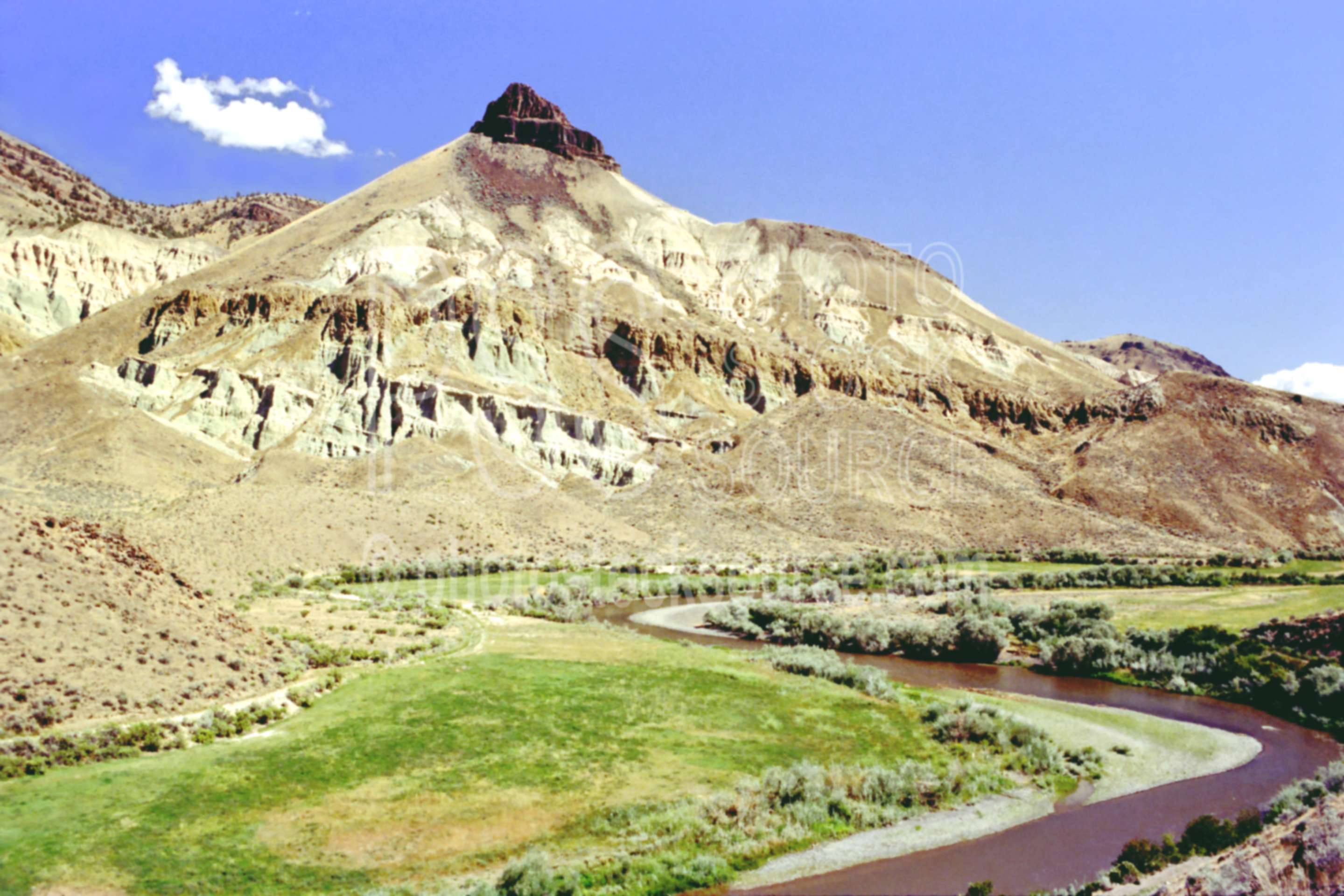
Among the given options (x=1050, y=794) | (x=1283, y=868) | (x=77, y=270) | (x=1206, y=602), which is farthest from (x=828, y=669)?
(x=77, y=270)

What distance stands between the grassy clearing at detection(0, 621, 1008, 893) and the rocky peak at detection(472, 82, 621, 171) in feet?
535

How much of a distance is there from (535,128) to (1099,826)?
17803 centimetres

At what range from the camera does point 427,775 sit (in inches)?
712

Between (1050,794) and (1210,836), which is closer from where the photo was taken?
(1210,836)

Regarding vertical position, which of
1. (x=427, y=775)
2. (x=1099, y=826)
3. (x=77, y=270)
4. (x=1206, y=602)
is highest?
(x=77, y=270)

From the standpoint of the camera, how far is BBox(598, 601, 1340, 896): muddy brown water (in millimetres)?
14656

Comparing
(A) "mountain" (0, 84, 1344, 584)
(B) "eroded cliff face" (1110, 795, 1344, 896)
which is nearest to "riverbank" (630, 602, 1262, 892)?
(B) "eroded cliff face" (1110, 795, 1344, 896)

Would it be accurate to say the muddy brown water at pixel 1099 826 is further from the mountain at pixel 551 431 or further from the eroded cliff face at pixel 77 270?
the eroded cliff face at pixel 77 270

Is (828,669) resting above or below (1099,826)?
above

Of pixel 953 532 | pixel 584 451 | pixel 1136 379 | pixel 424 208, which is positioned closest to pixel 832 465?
pixel 953 532

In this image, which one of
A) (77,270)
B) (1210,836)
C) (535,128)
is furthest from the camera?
(535,128)

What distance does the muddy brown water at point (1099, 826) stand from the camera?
577 inches

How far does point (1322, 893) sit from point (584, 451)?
72.9 metres

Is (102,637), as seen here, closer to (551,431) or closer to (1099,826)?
(1099,826)
